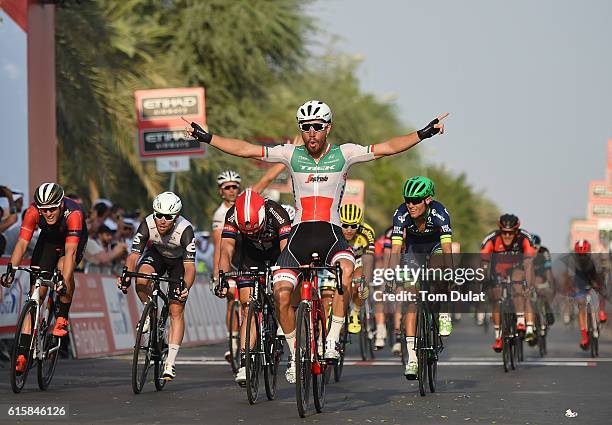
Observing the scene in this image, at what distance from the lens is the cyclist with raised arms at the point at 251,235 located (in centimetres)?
1298

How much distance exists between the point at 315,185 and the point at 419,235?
266cm

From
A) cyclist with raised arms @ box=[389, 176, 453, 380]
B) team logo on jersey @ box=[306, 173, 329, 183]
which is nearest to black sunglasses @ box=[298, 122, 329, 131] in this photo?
team logo on jersey @ box=[306, 173, 329, 183]

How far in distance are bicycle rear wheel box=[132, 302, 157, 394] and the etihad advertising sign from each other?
1147cm

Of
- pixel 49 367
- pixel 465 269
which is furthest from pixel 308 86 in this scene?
pixel 49 367

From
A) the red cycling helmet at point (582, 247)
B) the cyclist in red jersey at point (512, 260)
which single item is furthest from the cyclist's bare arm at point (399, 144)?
the red cycling helmet at point (582, 247)

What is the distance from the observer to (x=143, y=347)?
13602mm

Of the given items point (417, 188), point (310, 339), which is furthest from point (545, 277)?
point (310, 339)

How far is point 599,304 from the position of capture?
22.7 meters

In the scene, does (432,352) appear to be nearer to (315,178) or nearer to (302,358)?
(315,178)

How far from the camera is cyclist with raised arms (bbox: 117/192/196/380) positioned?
544 inches

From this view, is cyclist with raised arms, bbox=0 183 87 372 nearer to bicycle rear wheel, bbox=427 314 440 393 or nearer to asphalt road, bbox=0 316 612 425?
asphalt road, bbox=0 316 612 425

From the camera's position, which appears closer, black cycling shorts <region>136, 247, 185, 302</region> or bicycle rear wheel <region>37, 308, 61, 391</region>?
bicycle rear wheel <region>37, 308, 61, 391</region>

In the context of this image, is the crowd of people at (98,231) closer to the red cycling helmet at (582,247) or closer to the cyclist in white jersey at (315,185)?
the cyclist in white jersey at (315,185)

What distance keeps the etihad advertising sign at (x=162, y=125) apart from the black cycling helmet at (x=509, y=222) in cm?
762
